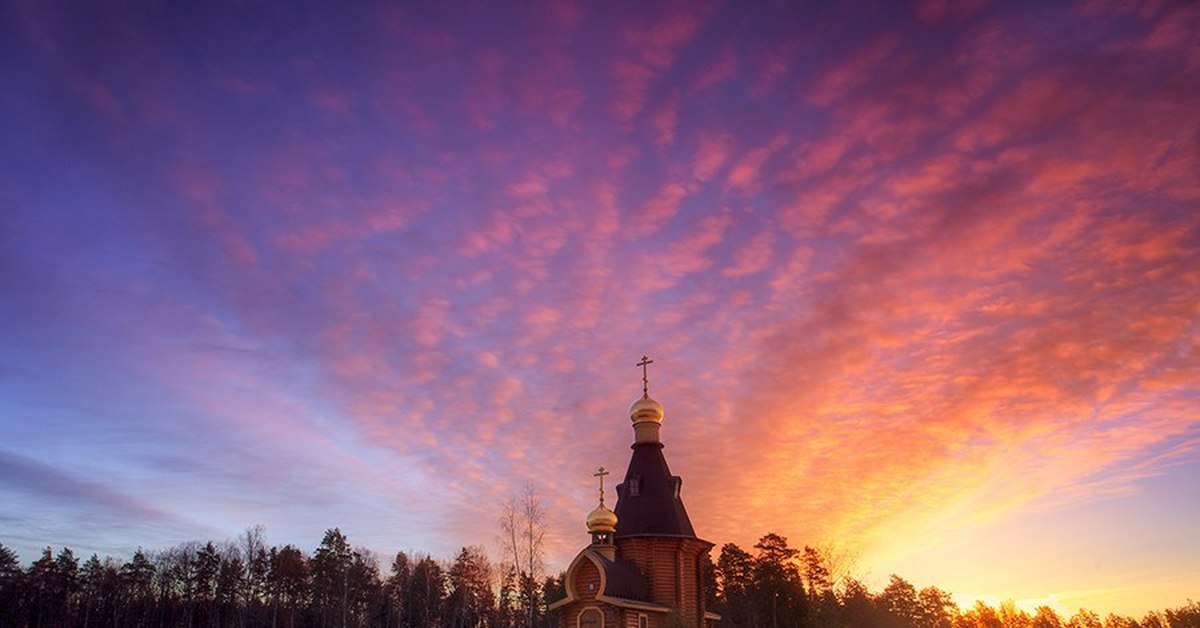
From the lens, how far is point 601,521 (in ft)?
122

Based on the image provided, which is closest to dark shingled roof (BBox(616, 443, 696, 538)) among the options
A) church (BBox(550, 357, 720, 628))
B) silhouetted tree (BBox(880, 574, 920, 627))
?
church (BBox(550, 357, 720, 628))

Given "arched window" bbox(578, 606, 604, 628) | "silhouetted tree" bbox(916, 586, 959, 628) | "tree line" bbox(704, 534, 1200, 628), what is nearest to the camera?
"arched window" bbox(578, 606, 604, 628)

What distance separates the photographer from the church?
112 feet

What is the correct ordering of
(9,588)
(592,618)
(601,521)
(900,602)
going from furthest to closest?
1. (900,602)
2. (9,588)
3. (601,521)
4. (592,618)

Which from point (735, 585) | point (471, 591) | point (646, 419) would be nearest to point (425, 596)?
point (471, 591)

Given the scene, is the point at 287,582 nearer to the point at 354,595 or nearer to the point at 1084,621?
A: the point at 354,595

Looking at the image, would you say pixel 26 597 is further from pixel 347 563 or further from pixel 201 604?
pixel 347 563

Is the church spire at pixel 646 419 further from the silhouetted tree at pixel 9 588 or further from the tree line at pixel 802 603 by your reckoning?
the silhouetted tree at pixel 9 588

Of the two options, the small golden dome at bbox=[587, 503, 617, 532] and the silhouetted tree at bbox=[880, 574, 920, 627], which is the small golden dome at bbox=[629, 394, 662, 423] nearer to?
the small golden dome at bbox=[587, 503, 617, 532]

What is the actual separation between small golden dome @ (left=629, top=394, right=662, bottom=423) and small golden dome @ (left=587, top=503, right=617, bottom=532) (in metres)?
6.64

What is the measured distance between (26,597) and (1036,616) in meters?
99.2

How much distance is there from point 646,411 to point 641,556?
8164 millimetres

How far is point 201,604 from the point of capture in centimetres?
7694

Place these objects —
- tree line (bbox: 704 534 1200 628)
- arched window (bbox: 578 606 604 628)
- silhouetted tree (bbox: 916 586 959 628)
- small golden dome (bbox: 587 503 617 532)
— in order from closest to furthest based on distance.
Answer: arched window (bbox: 578 606 604 628) < small golden dome (bbox: 587 503 617 532) < tree line (bbox: 704 534 1200 628) < silhouetted tree (bbox: 916 586 959 628)
